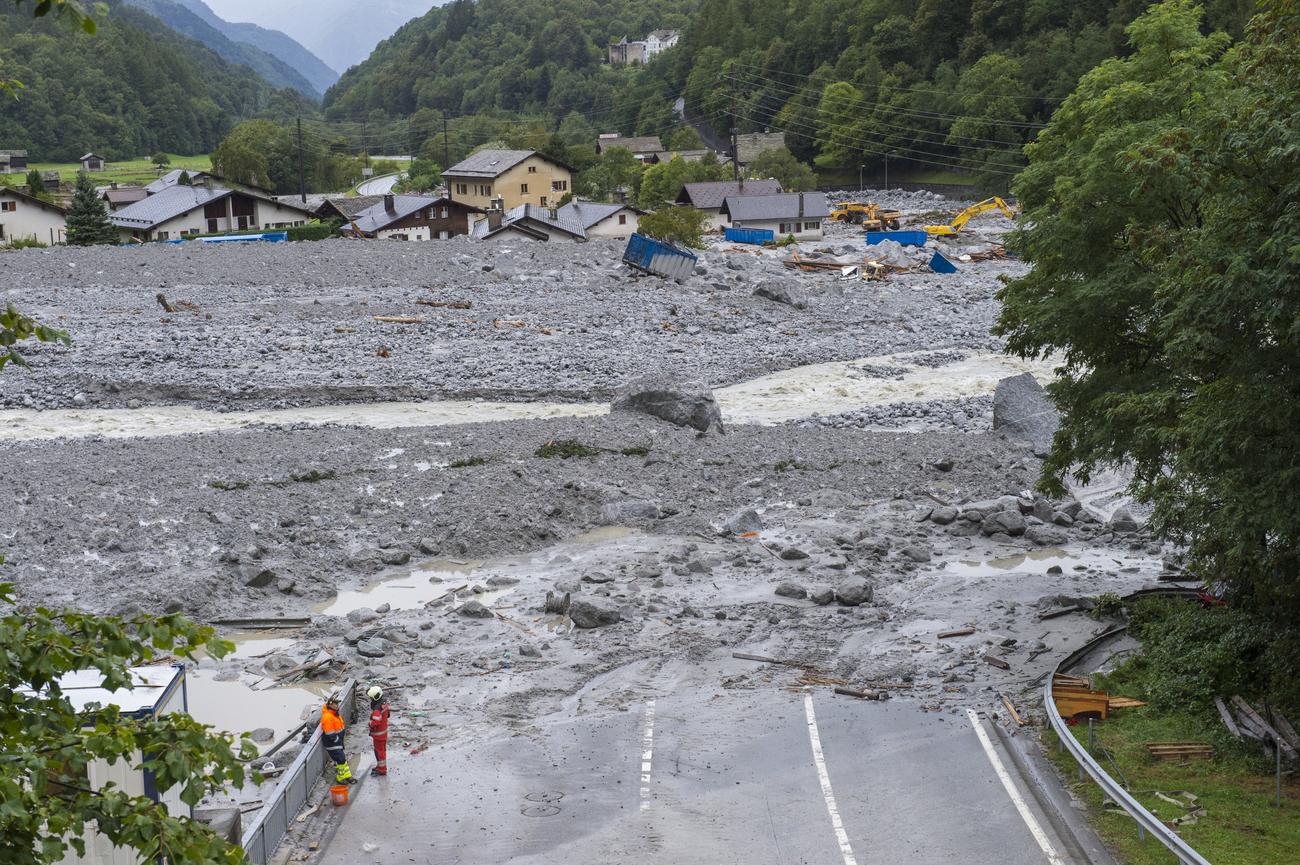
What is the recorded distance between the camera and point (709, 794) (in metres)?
13.0

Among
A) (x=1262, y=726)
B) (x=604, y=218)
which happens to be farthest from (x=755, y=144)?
(x=1262, y=726)

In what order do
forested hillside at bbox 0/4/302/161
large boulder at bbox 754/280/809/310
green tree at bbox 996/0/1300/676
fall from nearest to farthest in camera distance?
green tree at bbox 996/0/1300/676
large boulder at bbox 754/280/809/310
forested hillside at bbox 0/4/302/161

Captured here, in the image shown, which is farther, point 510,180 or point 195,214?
point 510,180

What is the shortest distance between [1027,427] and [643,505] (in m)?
10.9

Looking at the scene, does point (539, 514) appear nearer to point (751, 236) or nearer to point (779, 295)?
point (779, 295)

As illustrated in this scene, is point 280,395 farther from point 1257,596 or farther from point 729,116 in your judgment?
point 729,116

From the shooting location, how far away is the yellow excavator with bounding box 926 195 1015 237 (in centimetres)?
8038

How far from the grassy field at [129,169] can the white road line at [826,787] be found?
116852 mm

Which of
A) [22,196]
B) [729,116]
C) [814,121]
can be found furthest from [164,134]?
[22,196]

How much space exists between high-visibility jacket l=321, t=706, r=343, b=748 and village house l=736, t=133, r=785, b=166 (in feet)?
383

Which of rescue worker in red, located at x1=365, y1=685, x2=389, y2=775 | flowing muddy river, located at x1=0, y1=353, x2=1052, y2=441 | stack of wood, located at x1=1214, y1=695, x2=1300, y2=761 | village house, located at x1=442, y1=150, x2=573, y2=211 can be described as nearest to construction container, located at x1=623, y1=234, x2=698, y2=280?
flowing muddy river, located at x1=0, y1=353, x2=1052, y2=441

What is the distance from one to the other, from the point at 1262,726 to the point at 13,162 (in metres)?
136

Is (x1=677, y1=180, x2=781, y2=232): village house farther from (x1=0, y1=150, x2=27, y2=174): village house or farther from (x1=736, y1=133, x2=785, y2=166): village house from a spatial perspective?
(x1=0, y1=150, x2=27, y2=174): village house

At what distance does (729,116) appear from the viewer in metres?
146
